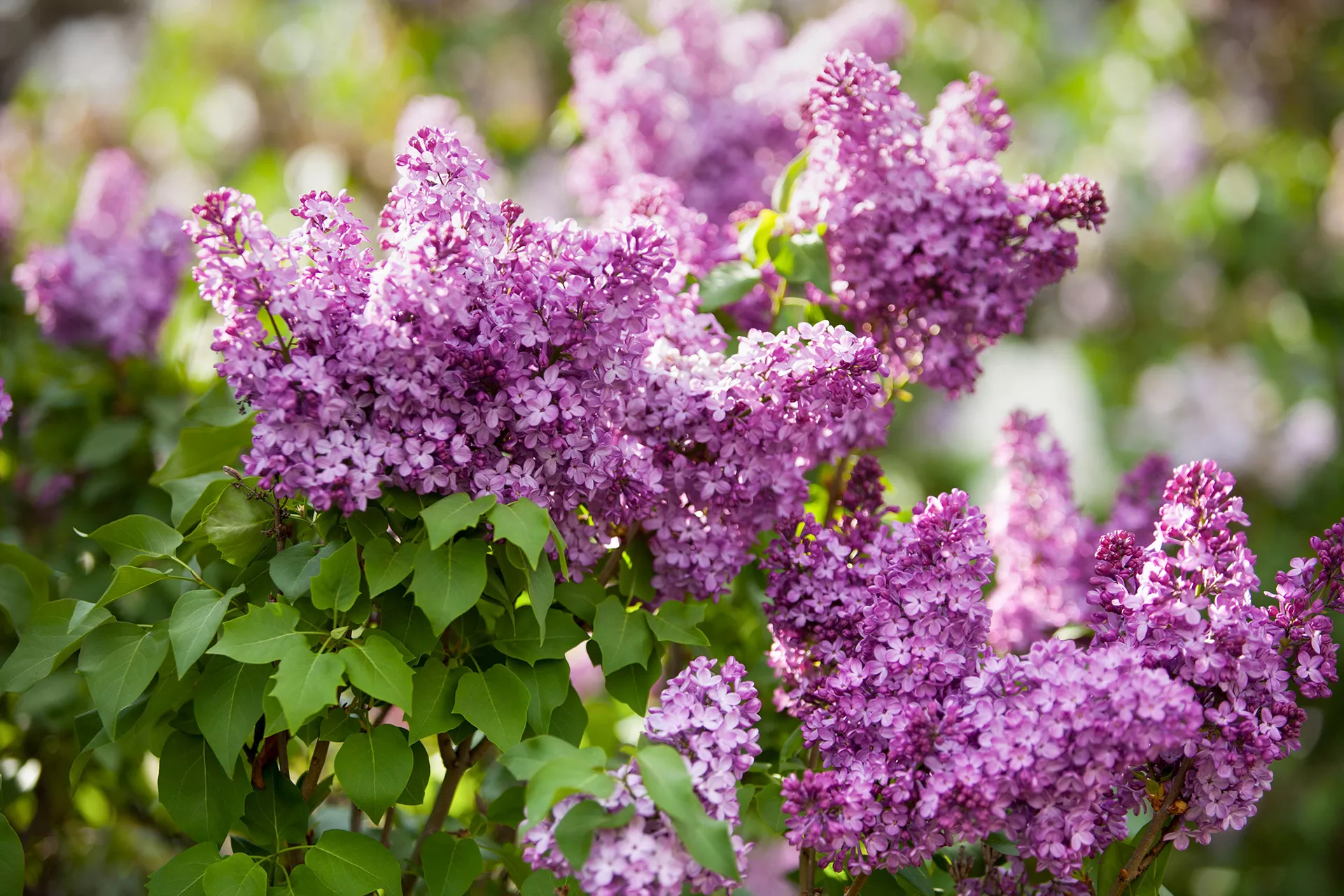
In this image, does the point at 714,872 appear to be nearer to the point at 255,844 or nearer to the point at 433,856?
the point at 433,856

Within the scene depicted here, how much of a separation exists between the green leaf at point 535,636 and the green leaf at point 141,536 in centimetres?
32

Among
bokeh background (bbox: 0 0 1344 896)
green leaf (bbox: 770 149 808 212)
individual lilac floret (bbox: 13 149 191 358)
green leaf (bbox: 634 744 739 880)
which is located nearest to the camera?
green leaf (bbox: 634 744 739 880)

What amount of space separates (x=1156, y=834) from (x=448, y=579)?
26.4 inches

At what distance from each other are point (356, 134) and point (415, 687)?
12.4 ft

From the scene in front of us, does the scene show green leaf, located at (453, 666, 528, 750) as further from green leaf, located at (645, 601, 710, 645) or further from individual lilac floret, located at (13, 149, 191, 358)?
individual lilac floret, located at (13, 149, 191, 358)

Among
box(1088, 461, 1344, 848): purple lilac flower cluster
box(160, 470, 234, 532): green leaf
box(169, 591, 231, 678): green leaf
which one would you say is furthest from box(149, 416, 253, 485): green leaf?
box(1088, 461, 1344, 848): purple lilac flower cluster

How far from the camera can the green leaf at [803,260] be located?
3.95ft

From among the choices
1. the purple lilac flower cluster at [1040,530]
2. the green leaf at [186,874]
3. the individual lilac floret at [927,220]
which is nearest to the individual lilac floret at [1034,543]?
the purple lilac flower cluster at [1040,530]

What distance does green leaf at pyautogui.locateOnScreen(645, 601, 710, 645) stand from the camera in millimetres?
1034

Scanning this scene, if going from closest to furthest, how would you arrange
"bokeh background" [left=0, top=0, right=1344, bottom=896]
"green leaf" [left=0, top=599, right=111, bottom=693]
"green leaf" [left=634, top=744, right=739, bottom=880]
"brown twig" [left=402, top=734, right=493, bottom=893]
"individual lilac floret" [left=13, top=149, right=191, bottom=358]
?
"green leaf" [left=634, top=744, right=739, bottom=880], "green leaf" [left=0, top=599, right=111, bottom=693], "brown twig" [left=402, top=734, right=493, bottom=893], "individual lilac floret" [left=13, top=149, right=191, bottom=358], "bokeh background" [left=0, top=0, right=1344, bottom=896]

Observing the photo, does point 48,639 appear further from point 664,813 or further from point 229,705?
point 664,813

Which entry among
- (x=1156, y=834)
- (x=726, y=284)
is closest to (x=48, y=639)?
(x=726, y=284)

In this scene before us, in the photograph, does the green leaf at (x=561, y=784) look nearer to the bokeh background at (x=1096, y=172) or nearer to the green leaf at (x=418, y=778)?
the green leaf at (x=418, y=778)

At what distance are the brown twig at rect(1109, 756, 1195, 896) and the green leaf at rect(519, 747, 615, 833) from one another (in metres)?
0.50
